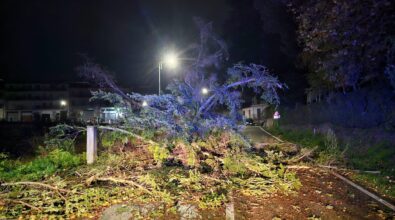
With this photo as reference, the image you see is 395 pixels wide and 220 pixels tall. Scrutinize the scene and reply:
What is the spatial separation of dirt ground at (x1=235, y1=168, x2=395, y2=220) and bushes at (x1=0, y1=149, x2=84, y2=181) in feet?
17.1

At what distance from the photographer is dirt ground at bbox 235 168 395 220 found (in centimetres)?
544

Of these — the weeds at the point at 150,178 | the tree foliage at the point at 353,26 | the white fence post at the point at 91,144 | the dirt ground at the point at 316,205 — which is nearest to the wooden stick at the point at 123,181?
the weeds at the point at 150,178

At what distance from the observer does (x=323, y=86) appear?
21.2 metres

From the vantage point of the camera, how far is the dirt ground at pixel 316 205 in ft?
17.8

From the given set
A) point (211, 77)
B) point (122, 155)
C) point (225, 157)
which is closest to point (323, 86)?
point (211, 77)

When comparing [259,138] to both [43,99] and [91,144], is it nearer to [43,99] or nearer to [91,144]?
[91,144]

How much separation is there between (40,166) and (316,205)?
7.41 meters

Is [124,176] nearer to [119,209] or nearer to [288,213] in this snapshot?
[119,209]

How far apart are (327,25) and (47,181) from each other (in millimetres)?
8351

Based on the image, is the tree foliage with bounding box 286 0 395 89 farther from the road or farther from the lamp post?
the road

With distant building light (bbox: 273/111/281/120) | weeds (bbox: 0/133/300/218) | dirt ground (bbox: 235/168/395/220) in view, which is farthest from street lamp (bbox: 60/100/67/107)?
dirt ground (bbox: 235/168/395/220)

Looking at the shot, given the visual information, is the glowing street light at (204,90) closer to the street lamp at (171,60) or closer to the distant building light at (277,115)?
the street lamp at (171,60)

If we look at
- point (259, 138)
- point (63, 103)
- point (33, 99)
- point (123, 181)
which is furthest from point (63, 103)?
point (123, 181)

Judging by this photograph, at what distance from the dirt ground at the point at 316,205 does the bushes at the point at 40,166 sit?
5.21 meters
